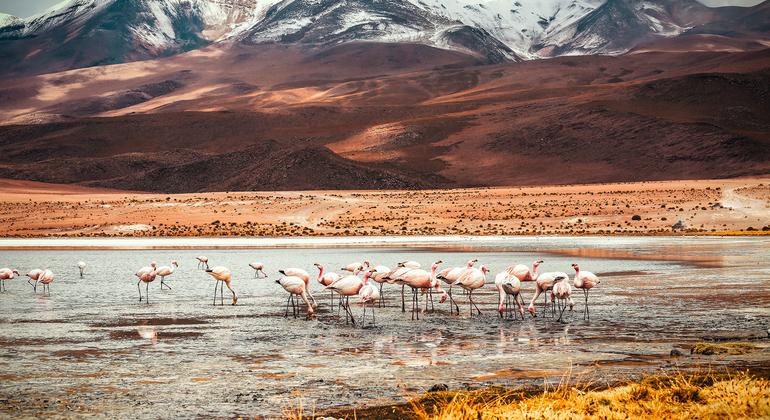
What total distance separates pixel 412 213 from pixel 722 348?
46.3 m

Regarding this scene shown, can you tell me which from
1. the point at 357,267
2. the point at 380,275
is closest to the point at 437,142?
the point at 357,267

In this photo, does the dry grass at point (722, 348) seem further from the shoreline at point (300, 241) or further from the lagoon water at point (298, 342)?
the shoreline at point (300, 241)

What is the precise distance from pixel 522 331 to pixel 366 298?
2696 mm

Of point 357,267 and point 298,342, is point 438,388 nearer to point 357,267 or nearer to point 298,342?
point 298,342

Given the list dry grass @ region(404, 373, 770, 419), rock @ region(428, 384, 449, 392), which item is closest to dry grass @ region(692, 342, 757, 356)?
dry grass @ region(404, 373, 770, 419)

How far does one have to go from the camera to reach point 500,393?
9336 millimetres

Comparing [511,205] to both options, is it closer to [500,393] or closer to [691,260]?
[691,260]

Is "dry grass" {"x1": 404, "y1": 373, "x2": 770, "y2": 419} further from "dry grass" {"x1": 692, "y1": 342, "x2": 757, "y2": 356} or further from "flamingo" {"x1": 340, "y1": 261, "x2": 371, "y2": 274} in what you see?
"flamingo" {"x1": 340, "y1": 261, "x2": 371, "y2": 274}

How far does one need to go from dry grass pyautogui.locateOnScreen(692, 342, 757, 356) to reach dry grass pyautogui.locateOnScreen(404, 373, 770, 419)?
8.27ft

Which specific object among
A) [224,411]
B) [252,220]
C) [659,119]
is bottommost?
[224,411]

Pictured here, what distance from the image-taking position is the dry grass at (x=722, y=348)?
452 inches

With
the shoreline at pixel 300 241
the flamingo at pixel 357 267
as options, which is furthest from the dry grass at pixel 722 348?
the shoreline at pixel 300 241

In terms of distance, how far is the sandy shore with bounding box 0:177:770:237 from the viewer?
4922 centimetres

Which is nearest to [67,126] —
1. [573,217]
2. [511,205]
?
[511,205]
